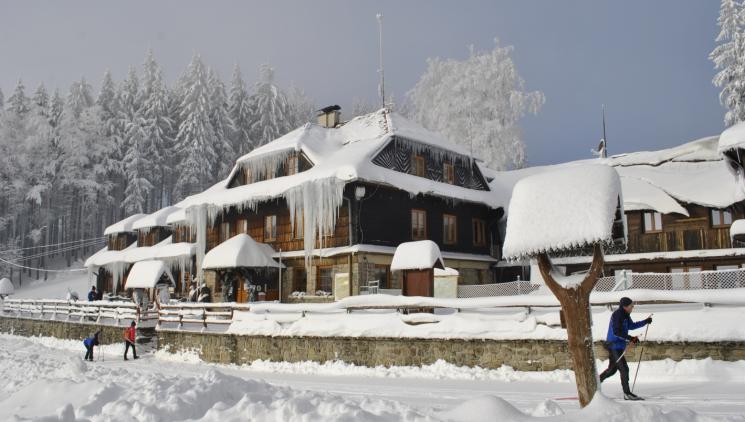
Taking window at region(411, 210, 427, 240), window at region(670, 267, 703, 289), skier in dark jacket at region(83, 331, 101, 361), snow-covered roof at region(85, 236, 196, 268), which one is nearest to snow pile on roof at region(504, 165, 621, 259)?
window at region(670, 267, 703, 289)

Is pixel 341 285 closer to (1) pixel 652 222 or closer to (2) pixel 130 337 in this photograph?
(2) pixel 130 337

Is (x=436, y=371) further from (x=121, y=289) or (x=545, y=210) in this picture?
(x=121, y=289)

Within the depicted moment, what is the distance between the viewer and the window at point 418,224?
26.0m

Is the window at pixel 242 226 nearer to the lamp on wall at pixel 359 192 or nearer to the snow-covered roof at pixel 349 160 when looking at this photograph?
the snow-covered roof at pixel 349 160

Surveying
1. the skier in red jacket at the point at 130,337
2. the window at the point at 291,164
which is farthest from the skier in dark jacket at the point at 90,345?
the window at the point at 291,164

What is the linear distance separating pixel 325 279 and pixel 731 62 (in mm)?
23743

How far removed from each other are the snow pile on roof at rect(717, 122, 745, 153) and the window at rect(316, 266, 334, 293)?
47.6ft

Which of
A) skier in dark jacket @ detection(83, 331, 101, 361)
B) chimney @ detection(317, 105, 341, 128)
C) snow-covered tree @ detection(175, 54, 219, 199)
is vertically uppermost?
snow-covered tree @ detection(175, 54, 219, 199)

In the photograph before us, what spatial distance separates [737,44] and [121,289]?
128 feet

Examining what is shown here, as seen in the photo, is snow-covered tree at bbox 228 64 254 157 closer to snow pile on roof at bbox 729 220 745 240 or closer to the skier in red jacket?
the skier in red jacket

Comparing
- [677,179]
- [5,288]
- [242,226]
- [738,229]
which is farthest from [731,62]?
[5,288]

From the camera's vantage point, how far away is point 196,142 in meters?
52.8

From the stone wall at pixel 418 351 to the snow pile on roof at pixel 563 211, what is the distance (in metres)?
4.96

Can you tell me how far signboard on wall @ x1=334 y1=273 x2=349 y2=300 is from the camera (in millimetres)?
22875
